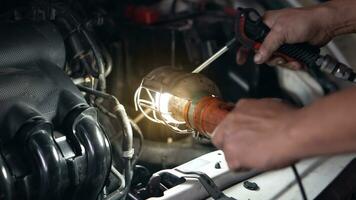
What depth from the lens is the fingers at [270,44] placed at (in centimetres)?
134

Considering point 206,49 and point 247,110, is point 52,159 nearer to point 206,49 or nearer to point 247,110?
point 247,110

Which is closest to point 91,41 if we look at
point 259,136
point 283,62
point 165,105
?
point 165,105

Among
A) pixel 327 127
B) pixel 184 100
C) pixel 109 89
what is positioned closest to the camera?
pixel 327 127

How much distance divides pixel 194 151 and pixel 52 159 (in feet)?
2.19

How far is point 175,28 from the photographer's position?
1.73 meters

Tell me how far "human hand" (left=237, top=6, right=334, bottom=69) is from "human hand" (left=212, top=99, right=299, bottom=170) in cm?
41

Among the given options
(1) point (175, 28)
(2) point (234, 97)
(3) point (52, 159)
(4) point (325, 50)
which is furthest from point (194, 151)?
(3) point (52, 159)

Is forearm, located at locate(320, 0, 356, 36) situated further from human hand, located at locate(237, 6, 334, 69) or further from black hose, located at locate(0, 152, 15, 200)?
black hose, located at locate(0, 152, 15, 200)

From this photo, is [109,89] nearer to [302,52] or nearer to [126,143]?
[126,143]

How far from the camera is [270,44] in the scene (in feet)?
4.40

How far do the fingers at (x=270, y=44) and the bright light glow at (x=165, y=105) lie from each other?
27 cm

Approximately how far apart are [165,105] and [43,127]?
1.09 feet

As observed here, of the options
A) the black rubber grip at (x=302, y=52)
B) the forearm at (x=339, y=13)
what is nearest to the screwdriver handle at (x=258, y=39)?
the black rubber grip at (x=302, y=52)

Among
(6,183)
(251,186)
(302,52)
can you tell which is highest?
(302,52)
